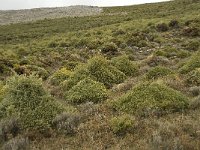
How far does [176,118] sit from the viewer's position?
10.8 meters

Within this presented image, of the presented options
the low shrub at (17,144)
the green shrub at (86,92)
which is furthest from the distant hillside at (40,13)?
the low shrub at (17,144)

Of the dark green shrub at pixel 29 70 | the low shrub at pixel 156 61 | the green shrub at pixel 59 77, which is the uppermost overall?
the green shrub at pixel 59 77

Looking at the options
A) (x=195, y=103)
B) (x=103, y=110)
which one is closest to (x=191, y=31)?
(x=195, y=103)

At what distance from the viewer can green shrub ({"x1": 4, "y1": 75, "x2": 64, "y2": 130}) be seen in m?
11.4

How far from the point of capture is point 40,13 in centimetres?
8525

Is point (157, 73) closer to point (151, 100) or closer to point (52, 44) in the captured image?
point (151, 100)

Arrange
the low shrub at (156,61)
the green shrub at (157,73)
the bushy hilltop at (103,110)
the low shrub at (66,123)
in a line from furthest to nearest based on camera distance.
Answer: the low shrub at (156,61), the green shrub at (157,73), the low shrub at (66,123), the bushy hilltop at (103,110)

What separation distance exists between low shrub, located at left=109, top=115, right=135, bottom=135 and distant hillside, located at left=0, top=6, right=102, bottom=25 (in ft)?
210

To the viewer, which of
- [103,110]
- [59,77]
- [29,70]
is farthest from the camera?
[29,70]

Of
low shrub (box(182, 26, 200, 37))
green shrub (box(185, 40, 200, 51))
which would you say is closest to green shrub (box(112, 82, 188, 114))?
green shrub (box(185, 40, 200, 51))

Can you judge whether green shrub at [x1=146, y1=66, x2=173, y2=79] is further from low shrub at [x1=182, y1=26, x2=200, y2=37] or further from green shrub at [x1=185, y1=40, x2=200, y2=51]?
low shrub at [x1=182, y1=26, x2=200, y2=37]

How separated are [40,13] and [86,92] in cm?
7339

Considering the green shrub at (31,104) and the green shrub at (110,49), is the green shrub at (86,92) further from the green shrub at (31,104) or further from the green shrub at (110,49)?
the green shrub at (110,49)

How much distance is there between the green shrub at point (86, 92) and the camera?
13656 millimetres
